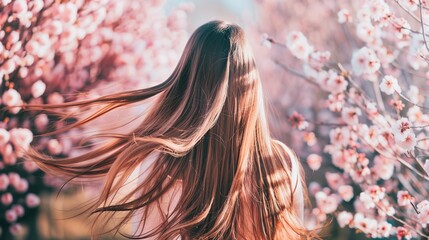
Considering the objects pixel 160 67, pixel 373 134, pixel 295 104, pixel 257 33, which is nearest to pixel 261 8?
pixel 257 33

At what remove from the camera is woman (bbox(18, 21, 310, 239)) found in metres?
1.46

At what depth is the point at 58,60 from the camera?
2.80 metres

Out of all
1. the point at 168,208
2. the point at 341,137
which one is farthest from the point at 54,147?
the point at 168,208

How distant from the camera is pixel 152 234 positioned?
4.81 feet

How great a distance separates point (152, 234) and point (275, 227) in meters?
0.34

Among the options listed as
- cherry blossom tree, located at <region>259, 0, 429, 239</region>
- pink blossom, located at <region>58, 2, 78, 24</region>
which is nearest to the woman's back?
cherry blossom tree, located at <region>259, 0, 429, 239</region>

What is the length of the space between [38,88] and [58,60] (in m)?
0.27

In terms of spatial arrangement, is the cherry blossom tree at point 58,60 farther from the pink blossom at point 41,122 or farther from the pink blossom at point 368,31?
the pink blossom at point 368,31

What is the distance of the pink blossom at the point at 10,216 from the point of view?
2721mm

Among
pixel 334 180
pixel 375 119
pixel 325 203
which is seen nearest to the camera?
pixel 375 119

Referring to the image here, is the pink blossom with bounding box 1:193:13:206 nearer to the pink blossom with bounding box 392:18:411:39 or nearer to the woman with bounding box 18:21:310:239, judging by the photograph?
the woman with bounding box 18:21:310:239

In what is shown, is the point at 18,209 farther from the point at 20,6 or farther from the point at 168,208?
the point at 168,208

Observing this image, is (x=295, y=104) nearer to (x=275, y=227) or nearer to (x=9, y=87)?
(x=9, y=87)

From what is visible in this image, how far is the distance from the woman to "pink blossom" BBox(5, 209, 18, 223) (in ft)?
4.18
